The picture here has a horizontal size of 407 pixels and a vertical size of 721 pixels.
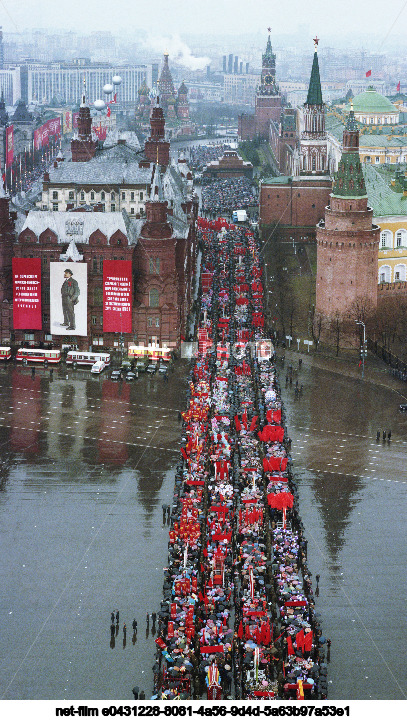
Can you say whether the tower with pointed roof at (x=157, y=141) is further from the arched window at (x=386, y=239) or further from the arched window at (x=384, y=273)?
the arched window at (x=384, y=273)

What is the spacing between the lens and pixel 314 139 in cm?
14388

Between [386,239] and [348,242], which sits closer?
[348,242]

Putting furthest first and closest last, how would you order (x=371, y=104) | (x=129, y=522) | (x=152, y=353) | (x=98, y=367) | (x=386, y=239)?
(x=371, y=104)
(x=386, y=239)
(x=152, y=353)
(x=98, y=367)
(x=129, y=522)

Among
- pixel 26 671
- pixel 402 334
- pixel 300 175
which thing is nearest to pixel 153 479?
pixel 26 671

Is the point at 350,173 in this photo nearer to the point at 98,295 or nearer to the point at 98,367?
the point at 98,295

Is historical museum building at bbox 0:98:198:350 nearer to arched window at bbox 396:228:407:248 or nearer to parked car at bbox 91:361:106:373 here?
parked car at bbox 91:361:106:373

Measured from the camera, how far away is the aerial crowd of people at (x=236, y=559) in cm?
4388

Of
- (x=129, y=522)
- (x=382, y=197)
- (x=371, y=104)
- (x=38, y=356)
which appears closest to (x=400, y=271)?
(x=382, y=197)

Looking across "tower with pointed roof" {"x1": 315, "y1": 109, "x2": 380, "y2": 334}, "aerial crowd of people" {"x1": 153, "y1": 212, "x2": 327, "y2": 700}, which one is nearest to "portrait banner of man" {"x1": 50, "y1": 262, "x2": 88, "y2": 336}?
"aerial crowd of people" {"x1": 153, "y1": 212, "x2": 327, "y2": 700}

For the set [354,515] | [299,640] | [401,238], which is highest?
[401,238]

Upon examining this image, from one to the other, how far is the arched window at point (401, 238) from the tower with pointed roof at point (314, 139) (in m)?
38.1

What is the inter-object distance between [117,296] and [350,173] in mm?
19707

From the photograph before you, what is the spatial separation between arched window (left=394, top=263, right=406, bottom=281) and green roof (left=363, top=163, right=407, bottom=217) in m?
4.30

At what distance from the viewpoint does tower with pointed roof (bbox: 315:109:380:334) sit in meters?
94.4
